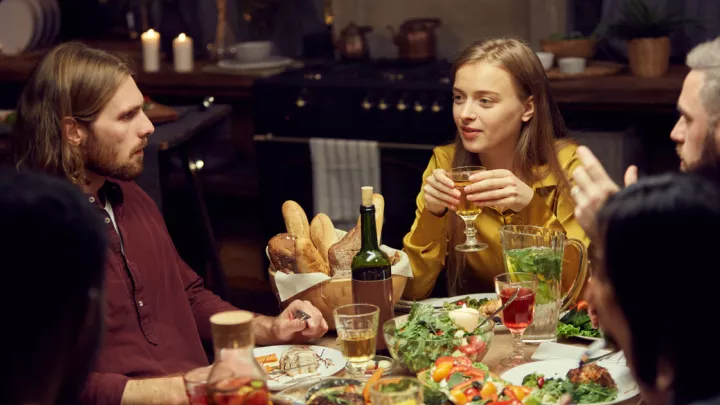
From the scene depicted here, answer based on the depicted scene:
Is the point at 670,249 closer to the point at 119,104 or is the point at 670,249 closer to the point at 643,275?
the point at 643,275

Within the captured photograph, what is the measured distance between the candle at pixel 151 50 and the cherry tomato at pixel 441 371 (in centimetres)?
372

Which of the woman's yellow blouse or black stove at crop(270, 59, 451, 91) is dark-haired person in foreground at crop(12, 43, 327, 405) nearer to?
the woman's yellow blouse

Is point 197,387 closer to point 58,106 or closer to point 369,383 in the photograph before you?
point 369,383

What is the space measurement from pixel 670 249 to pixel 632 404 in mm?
647

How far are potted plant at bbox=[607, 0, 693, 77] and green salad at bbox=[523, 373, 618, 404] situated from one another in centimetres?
274

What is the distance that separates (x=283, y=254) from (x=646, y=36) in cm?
269

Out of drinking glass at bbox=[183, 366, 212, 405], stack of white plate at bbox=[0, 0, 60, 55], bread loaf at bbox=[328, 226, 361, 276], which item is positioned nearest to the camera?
drinking glass at bbox=[183, 366, 212, 405]

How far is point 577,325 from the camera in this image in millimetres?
1995

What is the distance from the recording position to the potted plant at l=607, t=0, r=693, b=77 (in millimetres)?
4141

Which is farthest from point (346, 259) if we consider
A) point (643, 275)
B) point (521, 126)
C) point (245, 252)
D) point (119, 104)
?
point (245, 252)

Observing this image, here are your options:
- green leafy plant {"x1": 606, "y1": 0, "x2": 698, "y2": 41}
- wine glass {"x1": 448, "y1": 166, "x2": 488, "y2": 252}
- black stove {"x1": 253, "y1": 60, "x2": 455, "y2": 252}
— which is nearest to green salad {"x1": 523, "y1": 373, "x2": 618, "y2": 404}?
wine glass {"x1": 448, "y1": 166, "x2": 488, "y2": 252}

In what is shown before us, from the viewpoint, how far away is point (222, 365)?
4.81ft

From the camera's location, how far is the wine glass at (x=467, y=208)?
229cm

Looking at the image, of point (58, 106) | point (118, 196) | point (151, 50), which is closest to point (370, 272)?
point (118, 196)
